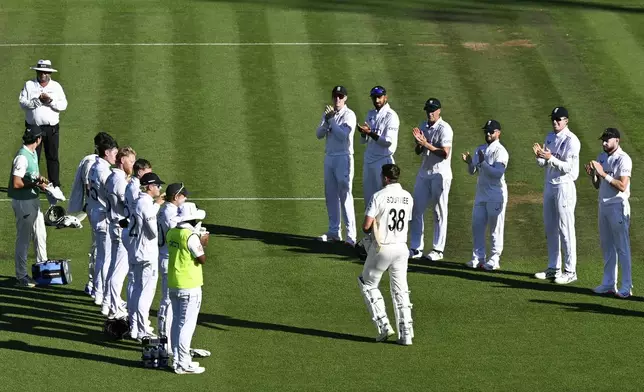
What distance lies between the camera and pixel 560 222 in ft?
66.1

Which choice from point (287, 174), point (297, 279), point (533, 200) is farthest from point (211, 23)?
point (297, 279)

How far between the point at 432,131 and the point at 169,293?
250 inches

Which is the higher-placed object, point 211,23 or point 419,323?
point 211,23

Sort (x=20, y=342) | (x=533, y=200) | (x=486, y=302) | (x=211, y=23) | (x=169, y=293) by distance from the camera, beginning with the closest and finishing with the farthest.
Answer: (x=169, y=293) → (x=20, y=342) → (x=486, y=302) → (x=533, y=200) → (x=211, y=23)

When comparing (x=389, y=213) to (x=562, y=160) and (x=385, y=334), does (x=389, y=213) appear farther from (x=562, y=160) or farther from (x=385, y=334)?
(x=562, y=160)

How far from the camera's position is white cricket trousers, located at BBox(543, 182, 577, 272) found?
2012 centimetres

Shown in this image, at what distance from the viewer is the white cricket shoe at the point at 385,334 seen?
57.5 ft

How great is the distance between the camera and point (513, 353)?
17.2 meters

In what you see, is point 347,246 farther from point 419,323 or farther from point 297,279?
point 419,323

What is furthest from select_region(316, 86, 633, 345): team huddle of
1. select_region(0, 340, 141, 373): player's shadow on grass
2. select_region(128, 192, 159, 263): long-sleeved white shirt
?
select_region(0, 340, 141, 373): player's shadow on grass

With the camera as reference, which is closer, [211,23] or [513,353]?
[513,353]

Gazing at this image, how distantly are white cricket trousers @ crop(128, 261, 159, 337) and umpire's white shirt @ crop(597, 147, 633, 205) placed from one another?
21.1 feet

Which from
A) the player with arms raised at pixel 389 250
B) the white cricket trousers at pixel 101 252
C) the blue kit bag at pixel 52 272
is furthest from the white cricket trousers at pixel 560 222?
the blue kit bag at pixel 52 272

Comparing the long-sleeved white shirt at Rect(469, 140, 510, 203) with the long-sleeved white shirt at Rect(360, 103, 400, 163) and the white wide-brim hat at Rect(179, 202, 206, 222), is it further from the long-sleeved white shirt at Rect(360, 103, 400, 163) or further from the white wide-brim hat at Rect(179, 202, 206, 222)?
the white wide-brim hat at Rect(179, 202, 206, 222)
